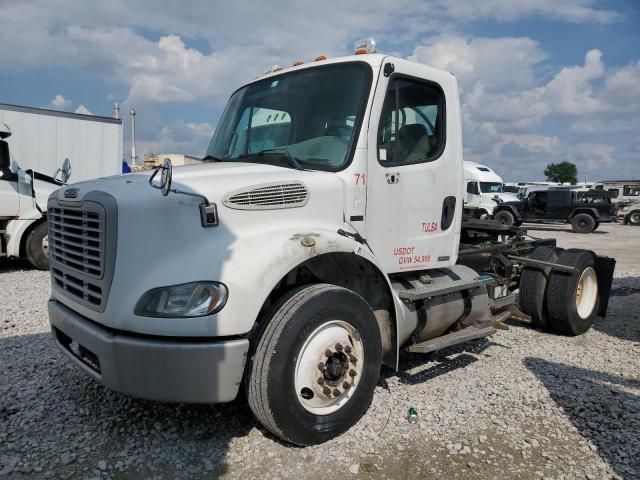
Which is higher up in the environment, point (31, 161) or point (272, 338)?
point (31, 161)

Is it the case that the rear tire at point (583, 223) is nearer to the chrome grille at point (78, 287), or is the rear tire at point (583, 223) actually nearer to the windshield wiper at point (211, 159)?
the windshield wiper at point (211, 159)

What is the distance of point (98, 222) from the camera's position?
2906mm

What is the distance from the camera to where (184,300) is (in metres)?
2.75

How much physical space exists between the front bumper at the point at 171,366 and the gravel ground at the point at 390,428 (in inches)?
21.6

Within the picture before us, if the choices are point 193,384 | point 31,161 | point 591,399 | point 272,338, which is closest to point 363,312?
point 272,338

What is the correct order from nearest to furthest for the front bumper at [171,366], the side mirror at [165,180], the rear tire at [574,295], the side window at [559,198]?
1. the front bumper at [171,366]
2. the side mirror at [165,180]
3. the rear tire at [574,295]
4. the side window at [559,198]

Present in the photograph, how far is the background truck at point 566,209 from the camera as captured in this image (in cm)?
2370

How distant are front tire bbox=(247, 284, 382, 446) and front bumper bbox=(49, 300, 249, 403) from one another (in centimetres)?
20

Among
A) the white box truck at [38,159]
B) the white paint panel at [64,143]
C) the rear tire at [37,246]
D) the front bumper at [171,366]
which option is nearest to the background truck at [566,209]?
the white paint panel at [64,143]

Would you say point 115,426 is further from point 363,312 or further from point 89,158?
point 89,158

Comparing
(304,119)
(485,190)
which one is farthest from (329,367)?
(485,190)

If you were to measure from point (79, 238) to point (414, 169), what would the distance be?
2.48m

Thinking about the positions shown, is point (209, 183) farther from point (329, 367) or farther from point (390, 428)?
point (390, 428)

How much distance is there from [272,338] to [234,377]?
30 cm
